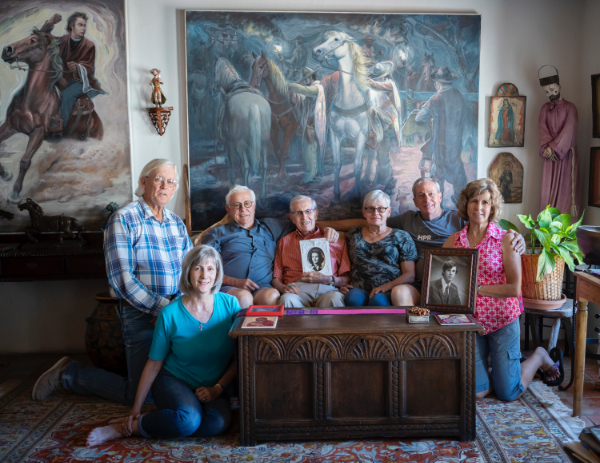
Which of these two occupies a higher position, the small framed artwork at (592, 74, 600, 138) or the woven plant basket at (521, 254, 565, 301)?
the small framed artwork at (592, 74, 600, 138)

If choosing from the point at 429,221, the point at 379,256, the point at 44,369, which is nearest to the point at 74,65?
the point at 44,369

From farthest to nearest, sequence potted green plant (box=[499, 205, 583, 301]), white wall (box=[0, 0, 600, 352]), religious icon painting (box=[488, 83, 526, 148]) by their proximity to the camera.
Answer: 1. religious icon painting (box=[488, 83, 526, 148])
2. white wall (box=[0, 0, 600, 352])
3. potted green plant (box=[499, 205, 583, 301])

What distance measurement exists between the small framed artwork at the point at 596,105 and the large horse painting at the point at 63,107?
3.73 m

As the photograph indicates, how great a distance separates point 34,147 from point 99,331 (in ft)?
5.42

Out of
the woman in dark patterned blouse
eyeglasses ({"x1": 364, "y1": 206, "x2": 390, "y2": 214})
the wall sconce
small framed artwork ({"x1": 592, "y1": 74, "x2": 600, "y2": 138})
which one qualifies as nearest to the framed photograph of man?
the woman in dark patterned blouse

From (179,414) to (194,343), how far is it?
0.37m

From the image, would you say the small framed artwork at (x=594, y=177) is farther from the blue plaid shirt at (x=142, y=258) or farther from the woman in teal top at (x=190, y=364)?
the blue plaid shirt at (x=142, y=258)

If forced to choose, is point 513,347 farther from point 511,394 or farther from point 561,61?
point 561,61

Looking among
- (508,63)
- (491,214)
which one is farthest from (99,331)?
(508,63)

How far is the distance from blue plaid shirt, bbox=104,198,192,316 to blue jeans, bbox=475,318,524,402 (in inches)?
80.0

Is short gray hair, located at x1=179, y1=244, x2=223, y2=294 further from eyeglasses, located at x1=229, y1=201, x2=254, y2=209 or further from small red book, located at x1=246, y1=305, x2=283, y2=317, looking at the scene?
eyeglasses, located at x1=229, y1=201, x2=254, y2=209

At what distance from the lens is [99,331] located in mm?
3770

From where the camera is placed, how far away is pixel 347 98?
4.30 metres

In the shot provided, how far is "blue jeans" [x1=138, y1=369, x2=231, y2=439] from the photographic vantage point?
2674mm
